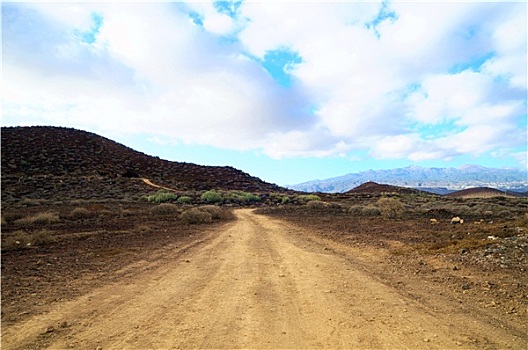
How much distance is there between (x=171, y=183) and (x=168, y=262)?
52.0 metres

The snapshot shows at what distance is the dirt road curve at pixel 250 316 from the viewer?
171 inches

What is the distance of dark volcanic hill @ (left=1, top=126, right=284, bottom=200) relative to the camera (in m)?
39.8

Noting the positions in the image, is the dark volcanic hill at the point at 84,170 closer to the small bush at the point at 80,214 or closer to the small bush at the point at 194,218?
the small bush at the point at 80,214

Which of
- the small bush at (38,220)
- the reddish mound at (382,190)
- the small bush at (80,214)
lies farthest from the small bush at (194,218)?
the reddish mound at (382,190)

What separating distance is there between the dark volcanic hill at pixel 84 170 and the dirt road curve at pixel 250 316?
32.4 m

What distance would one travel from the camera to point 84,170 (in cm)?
5294

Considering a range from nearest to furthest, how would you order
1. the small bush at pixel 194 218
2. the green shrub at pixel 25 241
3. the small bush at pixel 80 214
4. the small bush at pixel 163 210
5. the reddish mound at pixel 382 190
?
1. the green shrub at pixel 25 241
2. the small bush at pixel 194 218
3. the small bush at pixel 80 214
4. the small bush at pixel 163 210
5. the reddish mound at pixel 382 190

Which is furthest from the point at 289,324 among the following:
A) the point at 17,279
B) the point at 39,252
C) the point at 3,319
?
the point at 39,252

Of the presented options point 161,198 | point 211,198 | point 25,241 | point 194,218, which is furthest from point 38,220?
point 211,198

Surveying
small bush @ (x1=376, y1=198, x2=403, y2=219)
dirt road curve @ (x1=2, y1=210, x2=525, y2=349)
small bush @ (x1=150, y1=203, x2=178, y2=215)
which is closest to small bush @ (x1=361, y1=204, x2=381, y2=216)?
small bush @ (x1=376, y1=198, x2=403, y2=219)

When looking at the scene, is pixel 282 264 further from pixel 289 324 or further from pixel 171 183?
pixel 171 183

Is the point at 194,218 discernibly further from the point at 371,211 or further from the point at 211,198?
the point at 211,198

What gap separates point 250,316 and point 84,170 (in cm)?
5626

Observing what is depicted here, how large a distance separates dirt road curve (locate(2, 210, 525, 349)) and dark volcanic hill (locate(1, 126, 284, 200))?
3242 centimetres
